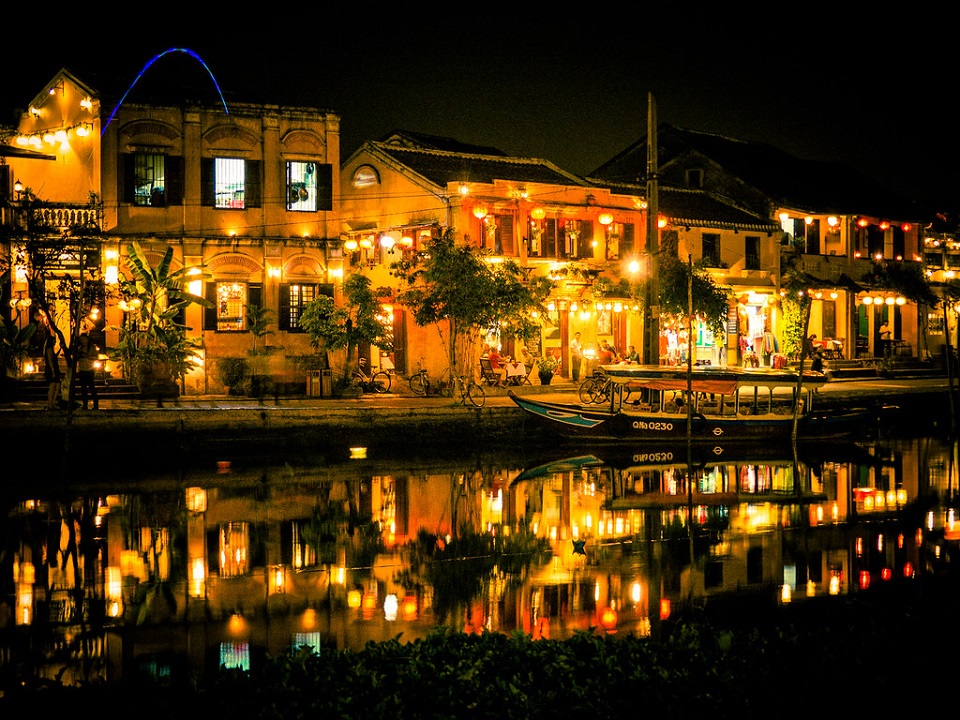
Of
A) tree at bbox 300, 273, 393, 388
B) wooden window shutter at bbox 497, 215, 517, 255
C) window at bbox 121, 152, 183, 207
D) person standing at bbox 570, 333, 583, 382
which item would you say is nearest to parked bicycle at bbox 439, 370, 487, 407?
tree at bbox 300, 273, 393, 388

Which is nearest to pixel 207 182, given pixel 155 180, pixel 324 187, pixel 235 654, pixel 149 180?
pixel 155 180

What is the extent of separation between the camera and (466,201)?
107 ft

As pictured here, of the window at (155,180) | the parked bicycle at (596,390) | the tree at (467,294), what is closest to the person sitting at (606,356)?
the tree at (467,294)

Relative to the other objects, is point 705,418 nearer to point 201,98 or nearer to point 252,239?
point 252,239

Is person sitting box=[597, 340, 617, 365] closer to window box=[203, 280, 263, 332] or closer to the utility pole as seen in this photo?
the utility pole

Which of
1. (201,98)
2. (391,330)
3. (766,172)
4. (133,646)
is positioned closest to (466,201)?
(391,330)

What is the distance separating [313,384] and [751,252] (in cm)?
2116

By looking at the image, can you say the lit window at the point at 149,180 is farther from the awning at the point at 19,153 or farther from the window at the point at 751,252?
the window at the point at 751,252

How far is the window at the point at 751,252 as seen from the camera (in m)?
42.9

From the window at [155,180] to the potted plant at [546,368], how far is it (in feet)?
39.2

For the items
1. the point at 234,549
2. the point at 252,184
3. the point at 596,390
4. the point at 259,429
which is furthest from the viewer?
the point at 252,184

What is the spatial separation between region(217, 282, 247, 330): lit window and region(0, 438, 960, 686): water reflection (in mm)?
7964

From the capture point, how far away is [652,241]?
2642cm

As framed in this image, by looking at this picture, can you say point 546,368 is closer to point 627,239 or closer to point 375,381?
point 375,381
